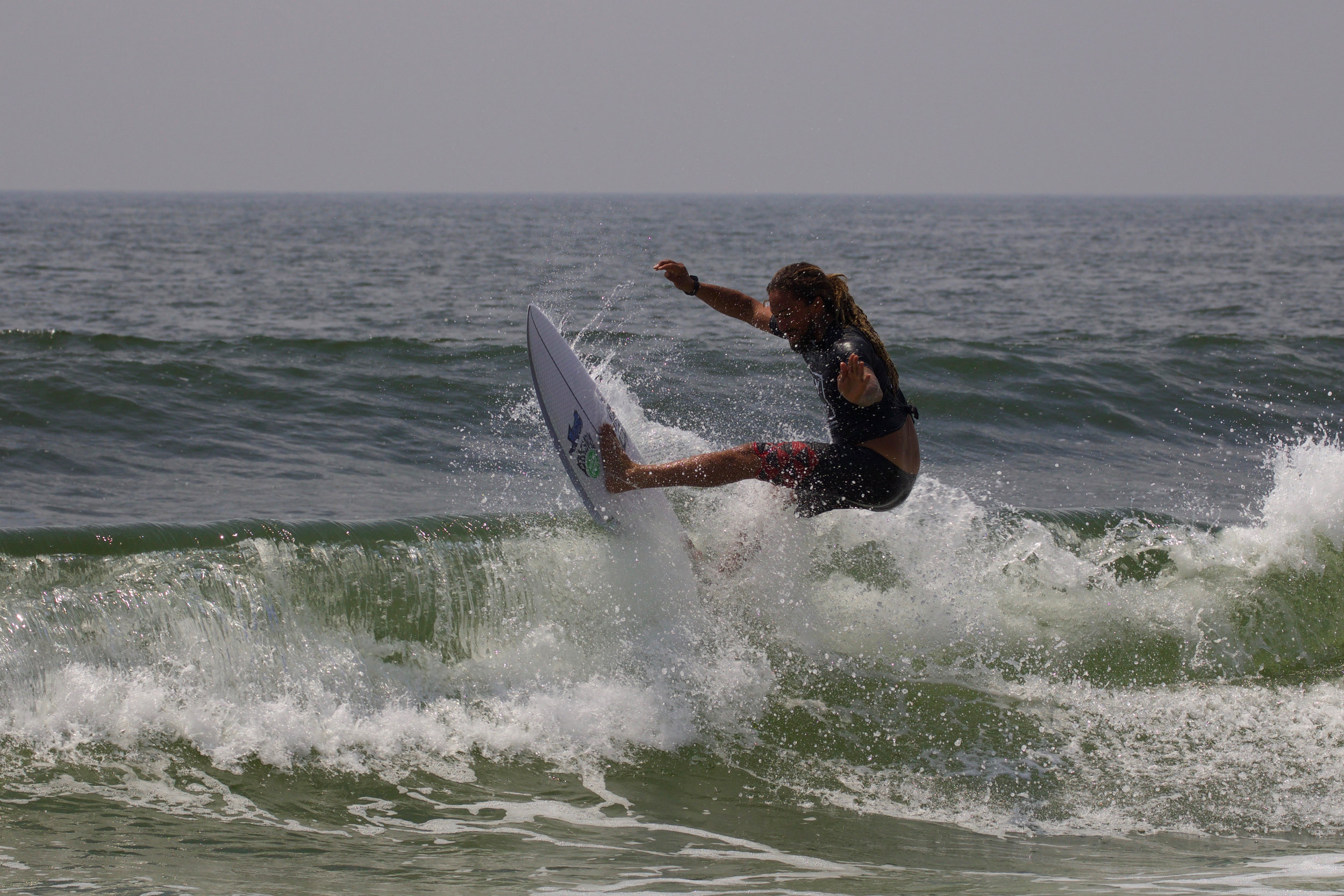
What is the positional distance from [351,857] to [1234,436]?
10526 mm

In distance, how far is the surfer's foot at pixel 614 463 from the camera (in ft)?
18.6

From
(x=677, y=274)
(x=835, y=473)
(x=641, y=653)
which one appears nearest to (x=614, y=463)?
(x=641, y=653)

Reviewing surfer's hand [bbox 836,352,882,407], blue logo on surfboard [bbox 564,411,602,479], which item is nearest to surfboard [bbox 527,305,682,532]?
blue logo on surfboard [bbox 564,411,602,479]

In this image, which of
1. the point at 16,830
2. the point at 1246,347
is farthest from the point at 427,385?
the point at 1246,347

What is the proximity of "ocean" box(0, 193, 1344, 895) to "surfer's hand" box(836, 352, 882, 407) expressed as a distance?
1429 mm

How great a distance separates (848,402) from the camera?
4949mm

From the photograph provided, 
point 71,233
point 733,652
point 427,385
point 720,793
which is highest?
point 71,233

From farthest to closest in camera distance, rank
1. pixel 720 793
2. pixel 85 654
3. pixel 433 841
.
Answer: pixel 85 654, pixel 720 793, pixel 433 841

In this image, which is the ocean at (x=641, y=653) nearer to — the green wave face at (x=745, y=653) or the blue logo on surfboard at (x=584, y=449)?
the green wave face at (x=745, y=653)

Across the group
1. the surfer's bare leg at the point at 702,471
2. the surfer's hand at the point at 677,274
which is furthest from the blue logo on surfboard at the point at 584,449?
the surfer's hand at the point at 677,274

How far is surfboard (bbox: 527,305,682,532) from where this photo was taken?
19.5ft

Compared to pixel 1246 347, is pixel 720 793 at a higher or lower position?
lower

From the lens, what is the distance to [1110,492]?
9156 millimetres

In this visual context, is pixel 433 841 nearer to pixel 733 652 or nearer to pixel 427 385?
pixel 733 652
